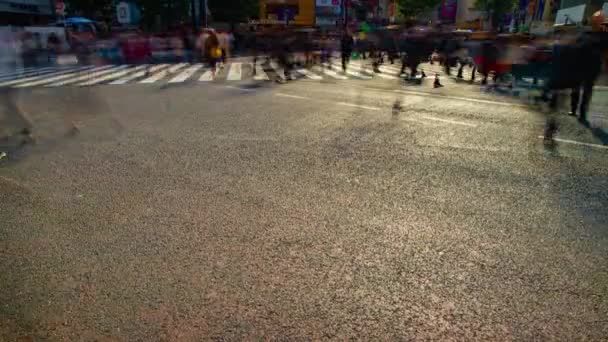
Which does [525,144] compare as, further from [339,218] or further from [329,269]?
[329,269]

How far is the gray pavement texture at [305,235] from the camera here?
271 centimetres

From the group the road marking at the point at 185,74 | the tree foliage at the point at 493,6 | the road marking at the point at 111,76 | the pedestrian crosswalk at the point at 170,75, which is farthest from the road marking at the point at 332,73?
the tree foliage at the point at 493,6

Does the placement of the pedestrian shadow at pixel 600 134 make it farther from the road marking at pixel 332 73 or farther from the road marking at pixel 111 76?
the road marking at pixel 111 76

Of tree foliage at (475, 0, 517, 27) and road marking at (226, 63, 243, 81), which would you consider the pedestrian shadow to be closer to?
road marking at (226, 63, 243, 81)

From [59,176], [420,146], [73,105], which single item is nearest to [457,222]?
[420,146]

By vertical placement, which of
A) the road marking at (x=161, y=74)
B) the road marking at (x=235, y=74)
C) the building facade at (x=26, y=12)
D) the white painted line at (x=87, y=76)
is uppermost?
the building facade at (x=26, y=12)

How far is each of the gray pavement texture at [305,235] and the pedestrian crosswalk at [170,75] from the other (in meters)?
8.48

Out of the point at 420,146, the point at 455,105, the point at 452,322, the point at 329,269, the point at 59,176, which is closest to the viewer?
the point at 452,322

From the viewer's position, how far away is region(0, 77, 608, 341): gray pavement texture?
8.89ft

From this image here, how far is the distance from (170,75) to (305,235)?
1486 centimetres

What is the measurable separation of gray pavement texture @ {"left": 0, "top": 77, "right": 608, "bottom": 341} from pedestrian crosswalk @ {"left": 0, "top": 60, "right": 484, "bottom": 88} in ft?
27.8

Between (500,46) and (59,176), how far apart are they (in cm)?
1360

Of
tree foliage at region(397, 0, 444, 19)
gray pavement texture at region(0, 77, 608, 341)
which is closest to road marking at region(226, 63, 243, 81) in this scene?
gray pavement texture at region(0, 77, 608, 341)

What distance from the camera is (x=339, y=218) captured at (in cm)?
416
